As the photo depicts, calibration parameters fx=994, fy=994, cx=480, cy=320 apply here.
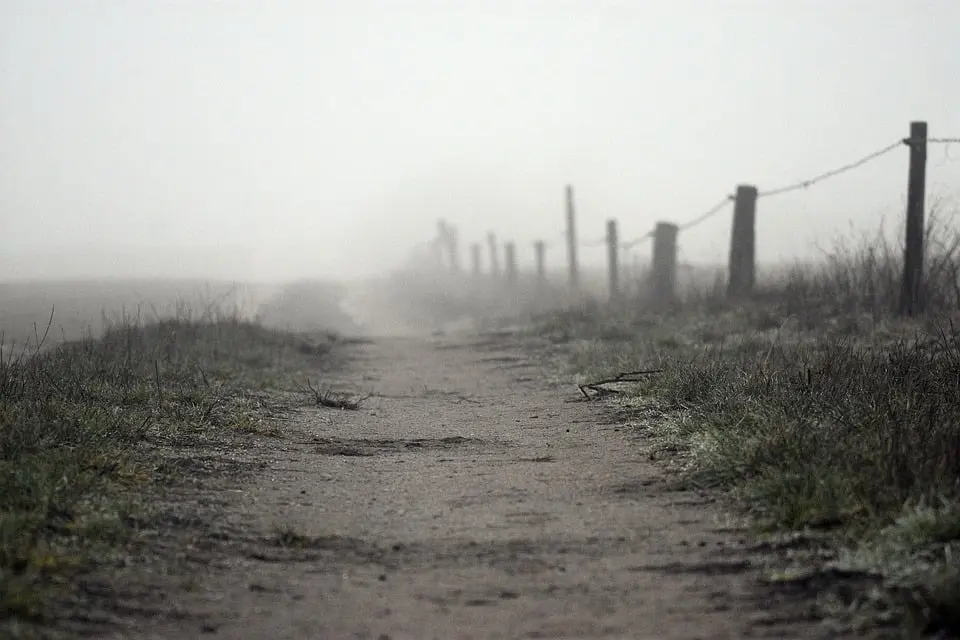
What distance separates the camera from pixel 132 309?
1752 centimetres

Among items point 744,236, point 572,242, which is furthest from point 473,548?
point 572,242

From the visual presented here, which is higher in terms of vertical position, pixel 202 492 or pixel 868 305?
pixel 868 305

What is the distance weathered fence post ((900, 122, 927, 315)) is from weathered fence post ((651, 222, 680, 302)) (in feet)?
23.6

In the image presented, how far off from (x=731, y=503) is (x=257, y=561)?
2186 mm

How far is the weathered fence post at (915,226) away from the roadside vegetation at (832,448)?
291 mm

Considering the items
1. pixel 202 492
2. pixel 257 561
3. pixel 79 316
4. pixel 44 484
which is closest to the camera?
pixel 257 561

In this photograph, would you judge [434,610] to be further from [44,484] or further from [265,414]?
[265,414]

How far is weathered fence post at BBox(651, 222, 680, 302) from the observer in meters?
18.5

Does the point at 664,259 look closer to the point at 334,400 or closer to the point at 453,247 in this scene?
the point at 334,400

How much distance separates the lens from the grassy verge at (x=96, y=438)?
11.9ft

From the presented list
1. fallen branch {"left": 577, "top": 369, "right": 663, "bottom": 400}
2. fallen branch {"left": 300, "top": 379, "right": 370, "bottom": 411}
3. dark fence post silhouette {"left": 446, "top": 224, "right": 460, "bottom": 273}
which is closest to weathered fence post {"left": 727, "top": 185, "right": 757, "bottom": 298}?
fallen branch {"left": 577, "top": 369, "right": 663, "bottom": 400}

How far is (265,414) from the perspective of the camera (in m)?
7.64

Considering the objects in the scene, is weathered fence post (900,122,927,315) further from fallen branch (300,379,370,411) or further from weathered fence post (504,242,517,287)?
weathered fence post (504,242,517,287)

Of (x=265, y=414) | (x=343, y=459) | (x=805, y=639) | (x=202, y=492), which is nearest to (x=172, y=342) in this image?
(x=265, y=414)
